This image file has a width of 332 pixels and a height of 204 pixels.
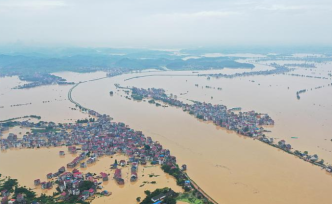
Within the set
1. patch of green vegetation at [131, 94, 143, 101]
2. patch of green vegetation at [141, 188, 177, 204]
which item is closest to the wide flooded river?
patch of green vegetation at [141, 188, 177, 204]

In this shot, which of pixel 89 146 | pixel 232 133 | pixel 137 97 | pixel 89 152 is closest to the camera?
pixel 89 152

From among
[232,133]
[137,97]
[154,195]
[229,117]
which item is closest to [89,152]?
[154,195]

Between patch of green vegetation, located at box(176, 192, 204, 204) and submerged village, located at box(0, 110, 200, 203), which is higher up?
submerged village, located at box(0, 110, 200, 203)

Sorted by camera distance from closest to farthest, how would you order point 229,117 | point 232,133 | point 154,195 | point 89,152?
point 154,195
point 89,152
point 232,133
point 229,117

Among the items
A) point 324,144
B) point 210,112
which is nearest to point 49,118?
point 210,112

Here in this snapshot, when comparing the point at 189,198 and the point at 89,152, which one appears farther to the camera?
the point at 89,152

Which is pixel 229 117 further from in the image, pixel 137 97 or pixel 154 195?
pixel 154 195

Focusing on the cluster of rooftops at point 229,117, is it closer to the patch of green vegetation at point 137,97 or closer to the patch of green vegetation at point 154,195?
the patch of green vegetation at point 137,97

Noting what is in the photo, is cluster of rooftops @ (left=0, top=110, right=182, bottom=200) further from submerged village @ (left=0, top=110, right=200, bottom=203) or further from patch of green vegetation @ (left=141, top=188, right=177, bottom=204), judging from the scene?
patch of green vegetation @ (left=141, top=188, right=177, bottom=204)

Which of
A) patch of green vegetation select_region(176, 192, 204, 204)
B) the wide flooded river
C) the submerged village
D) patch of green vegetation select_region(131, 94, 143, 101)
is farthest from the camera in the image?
patch of green vegetation select_region(131, 94, 143, 101)
